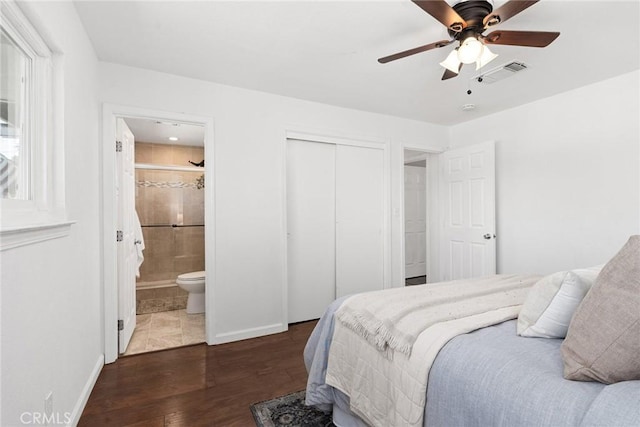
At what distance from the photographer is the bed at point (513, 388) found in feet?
2.69

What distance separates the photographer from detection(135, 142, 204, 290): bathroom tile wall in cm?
477

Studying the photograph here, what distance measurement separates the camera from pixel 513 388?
0.96 metres

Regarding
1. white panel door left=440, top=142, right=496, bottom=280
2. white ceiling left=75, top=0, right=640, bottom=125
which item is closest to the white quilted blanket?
white ceiling left=75, top=0, right=640, bottom=125

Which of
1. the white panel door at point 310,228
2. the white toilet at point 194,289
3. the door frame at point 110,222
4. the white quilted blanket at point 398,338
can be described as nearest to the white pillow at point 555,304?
the white quilted blanket at point 398,338

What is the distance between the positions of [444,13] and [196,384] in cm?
265

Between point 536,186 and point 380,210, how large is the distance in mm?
1650

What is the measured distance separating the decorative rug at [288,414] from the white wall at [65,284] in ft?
3.19

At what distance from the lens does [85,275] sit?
202 centimetres

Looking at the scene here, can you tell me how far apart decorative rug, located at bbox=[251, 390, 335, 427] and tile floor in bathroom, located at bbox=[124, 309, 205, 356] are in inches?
49.2

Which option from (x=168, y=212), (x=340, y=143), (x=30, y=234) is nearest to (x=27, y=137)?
(x=30, y=234)

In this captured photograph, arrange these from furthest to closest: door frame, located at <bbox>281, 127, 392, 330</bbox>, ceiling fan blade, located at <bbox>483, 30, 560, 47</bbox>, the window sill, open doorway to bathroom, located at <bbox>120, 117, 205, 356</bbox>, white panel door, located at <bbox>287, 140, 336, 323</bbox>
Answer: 1. open doorway to bathroom, located at <bbox>120, 117, 205, 356</bbox>
2. white panel door, located at <bbox>287, 140, 336, 323</bbox>
3. door frame, located at <bbox>281, 127, 392, 330</bbox>
4. ceiling fan blade, located at <bbox>483, 30, 560, 47</bbox>
5. the window sill

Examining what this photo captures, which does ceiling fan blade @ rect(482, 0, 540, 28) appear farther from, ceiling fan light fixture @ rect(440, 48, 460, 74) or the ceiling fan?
ceiling fan light fixture @ rect(440, 48, 460, 74)

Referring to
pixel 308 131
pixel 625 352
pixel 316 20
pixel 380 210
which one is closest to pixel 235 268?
pixel 308 131

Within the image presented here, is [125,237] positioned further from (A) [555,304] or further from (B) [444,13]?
(A) [555,304]
